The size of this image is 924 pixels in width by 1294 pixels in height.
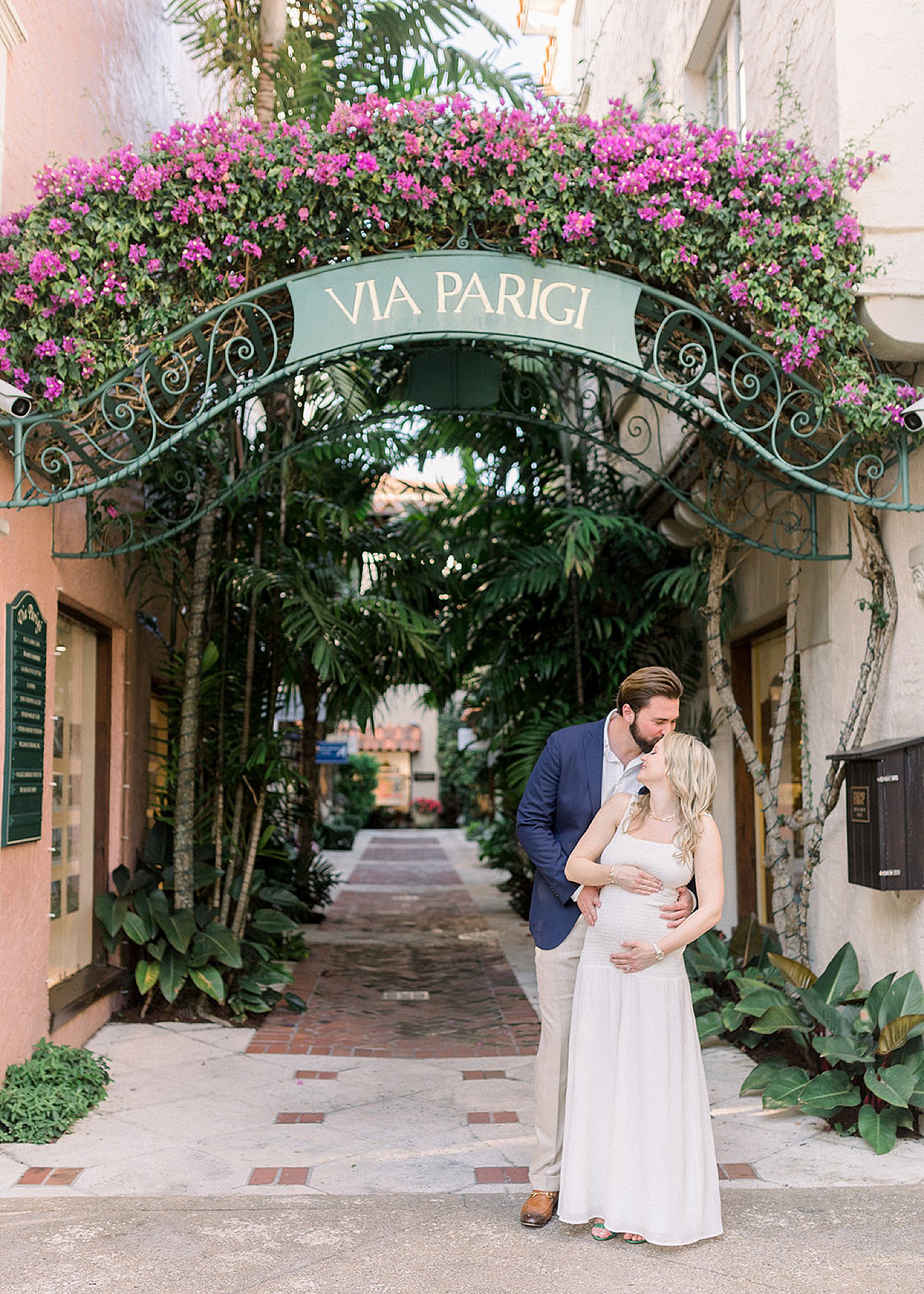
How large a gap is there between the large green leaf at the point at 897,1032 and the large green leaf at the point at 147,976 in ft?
13.3

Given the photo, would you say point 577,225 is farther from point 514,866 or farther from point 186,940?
point 514,866

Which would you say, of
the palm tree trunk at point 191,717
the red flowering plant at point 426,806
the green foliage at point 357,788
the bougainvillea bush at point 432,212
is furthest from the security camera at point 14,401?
the red flowering plant at point 426,806

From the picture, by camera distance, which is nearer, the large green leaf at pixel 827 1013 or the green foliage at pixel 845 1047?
the green foliage at pixel 845 1047

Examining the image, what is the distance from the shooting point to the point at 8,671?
510cm

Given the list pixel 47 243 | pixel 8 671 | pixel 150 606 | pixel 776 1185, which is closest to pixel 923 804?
pixel 776 1185

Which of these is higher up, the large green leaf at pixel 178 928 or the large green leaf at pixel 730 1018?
the large green leaf at pixel 178 928

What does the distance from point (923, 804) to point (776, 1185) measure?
1593 mm

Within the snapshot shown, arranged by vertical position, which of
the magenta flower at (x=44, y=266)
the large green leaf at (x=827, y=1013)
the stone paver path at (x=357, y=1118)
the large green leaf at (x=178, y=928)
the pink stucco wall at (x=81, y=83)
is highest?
the pink stucco wall at (x=81, y=83)

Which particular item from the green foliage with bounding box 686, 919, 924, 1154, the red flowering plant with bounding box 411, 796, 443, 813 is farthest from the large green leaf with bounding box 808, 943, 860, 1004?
the red flowering plant with bounding box 411, 796, 443, 813

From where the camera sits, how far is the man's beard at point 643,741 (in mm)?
3752

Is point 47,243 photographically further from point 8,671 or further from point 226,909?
point 226,909

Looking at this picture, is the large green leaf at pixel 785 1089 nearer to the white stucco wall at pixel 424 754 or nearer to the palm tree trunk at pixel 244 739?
the palm tree trunk at pixel 244 739

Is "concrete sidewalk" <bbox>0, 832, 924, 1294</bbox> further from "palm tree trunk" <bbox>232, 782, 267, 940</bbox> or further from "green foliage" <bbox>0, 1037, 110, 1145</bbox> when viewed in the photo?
"palm tree trunk" <bbox>232, 782, 267, 940</bbox>

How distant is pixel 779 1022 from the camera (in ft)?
16.5
